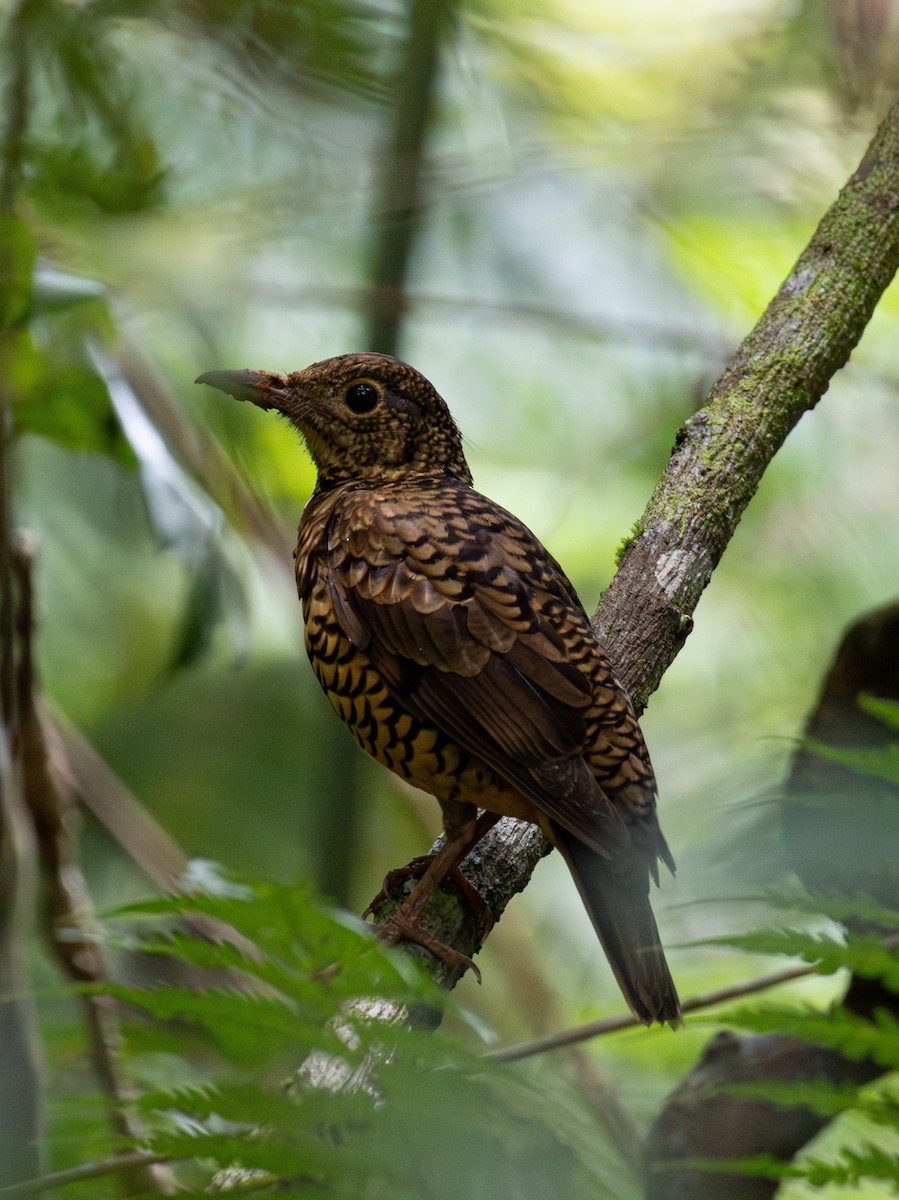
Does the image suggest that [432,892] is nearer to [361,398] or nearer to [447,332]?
[361,398]

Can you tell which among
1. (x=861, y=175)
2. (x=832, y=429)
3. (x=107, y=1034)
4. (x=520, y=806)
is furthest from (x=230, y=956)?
(x=832, y=429)

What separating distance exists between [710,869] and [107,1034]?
207 cm

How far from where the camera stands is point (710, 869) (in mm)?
2008

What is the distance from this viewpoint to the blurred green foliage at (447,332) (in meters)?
4.59

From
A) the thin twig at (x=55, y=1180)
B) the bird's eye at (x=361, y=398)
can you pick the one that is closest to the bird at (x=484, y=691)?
the bird's eye at (x=361, y=398)

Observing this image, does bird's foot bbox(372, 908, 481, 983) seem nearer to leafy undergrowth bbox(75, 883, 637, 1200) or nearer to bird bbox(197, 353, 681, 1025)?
bird bbox(197, 353, 681, 1025)

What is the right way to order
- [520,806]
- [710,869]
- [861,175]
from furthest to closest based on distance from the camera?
[861,175] → [520,806] → [710,869]

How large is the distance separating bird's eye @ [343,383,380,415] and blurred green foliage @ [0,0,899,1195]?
62 centimetres

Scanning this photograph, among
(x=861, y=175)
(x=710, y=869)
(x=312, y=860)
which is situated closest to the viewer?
(x=710, y=869)

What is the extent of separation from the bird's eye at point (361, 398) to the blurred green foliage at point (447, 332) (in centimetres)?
62

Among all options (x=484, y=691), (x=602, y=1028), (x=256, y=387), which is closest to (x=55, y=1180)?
(x=484, y=691)

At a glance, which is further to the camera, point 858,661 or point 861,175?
point 861,175

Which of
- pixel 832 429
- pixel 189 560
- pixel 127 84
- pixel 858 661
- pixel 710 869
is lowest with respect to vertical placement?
pixel 710 869

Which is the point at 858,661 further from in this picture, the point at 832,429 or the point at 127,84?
the point at 127,84
